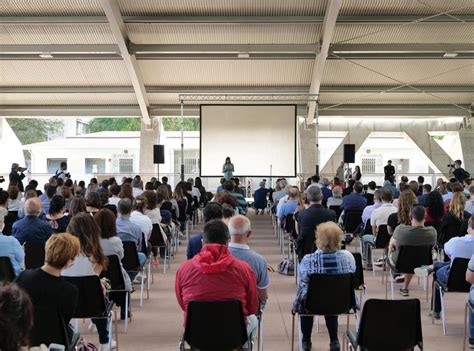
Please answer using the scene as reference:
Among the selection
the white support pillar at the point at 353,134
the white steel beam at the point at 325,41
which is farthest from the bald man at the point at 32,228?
the white support pillar at the point at 353,134

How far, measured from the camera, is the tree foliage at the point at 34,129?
40.3m

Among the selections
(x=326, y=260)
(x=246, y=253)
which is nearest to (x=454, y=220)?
(x=326, y=260)

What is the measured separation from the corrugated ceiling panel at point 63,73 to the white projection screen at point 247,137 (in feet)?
9.77

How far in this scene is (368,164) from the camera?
2719 cm

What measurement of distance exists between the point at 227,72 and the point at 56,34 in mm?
4914

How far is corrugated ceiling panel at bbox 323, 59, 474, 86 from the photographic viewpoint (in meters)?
16.6

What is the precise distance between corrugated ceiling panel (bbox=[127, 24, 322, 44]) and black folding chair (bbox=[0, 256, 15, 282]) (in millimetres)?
11618

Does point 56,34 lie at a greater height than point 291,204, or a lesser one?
greater

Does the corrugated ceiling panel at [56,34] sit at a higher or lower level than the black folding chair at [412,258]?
higher

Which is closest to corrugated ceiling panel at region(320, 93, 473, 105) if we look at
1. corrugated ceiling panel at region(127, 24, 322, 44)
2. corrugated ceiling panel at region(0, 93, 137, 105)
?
corrugated ceiling panel at region(127, 24, 322, 44)

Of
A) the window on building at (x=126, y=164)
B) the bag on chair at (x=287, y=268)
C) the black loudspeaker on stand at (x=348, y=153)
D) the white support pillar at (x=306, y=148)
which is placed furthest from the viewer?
the window on building at (x=126, y=164)

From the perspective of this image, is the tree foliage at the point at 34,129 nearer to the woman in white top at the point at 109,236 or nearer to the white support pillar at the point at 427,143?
the white support pillar at the point at 427,143

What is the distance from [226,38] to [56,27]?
4414mm

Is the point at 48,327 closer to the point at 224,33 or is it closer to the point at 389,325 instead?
the point at 389,325
